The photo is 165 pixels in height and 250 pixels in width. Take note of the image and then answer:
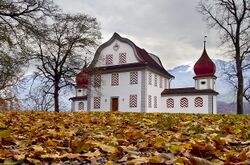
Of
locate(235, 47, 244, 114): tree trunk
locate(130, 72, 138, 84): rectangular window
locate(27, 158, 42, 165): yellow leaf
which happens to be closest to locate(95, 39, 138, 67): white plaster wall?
locate(130, 72, 138, 84): rectangular window

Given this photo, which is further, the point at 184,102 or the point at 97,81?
the point at 184,102

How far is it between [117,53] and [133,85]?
15.4ft

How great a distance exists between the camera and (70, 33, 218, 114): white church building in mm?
38703

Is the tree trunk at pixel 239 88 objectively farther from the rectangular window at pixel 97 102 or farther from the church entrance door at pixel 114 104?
the rectangular window at pixel 97 102

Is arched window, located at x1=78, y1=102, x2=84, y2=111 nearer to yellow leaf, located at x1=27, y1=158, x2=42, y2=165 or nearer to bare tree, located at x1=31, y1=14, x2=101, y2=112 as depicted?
bare tree, located at x1=31, y1=14, x2=101, y2=112

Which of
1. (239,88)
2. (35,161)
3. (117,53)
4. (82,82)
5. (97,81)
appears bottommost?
(35,161)

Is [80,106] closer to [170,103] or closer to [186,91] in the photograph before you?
[170,103]

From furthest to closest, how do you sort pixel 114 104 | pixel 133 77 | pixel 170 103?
pixel 170 103 → pixel 114 104 → pixel 133 77

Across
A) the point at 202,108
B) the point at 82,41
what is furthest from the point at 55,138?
the point at 202,108

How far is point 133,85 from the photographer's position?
3916 centimetres

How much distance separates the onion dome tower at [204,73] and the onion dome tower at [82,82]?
14107 mm

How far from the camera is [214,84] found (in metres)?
43.5

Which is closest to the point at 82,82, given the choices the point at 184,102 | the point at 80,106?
the point at 80,106

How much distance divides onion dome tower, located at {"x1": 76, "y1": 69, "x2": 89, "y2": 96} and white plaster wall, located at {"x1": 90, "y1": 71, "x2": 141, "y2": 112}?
206 centimetres
